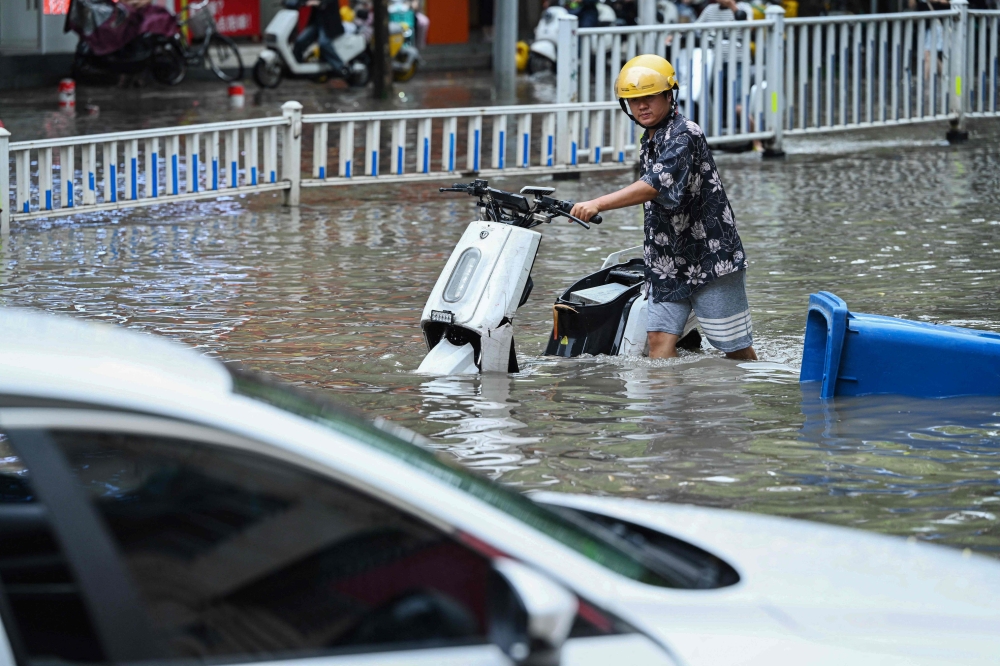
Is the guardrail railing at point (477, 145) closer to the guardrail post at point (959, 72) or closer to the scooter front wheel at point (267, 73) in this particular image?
the guardrail post at point (959, 72)

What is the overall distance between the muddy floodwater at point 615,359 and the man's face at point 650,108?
1.13m

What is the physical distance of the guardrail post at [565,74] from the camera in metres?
13.4

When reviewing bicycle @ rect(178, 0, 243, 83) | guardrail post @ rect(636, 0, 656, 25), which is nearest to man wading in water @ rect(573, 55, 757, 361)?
guardrail post @ rect(636, 0, 656, 25)

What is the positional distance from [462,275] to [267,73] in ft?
54.9

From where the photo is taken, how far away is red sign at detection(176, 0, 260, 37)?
25.3 meters

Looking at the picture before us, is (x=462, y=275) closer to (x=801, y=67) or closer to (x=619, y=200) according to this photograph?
(x=619, y=200)

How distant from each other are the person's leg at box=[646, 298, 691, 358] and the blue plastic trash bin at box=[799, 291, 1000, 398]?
589mm

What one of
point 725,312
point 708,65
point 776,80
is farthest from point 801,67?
point 725,312

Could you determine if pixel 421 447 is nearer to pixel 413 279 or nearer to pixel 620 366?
pixel 620 366

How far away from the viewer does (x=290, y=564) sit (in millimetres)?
2137

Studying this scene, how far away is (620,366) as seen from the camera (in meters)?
6.60

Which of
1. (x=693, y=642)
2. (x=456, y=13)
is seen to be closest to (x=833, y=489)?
(x=693, y=642)

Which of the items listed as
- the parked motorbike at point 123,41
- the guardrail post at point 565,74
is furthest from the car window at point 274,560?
the parked motorbike at point 123,41

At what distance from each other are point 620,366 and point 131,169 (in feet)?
18.4
